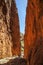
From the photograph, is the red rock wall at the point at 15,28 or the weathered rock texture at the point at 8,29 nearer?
the weathered rock texture at the point at 8,29

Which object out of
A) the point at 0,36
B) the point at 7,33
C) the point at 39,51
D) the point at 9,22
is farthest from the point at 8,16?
the point at 39,51

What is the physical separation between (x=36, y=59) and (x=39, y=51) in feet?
0.56

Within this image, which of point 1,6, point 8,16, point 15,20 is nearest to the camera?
point 1,6

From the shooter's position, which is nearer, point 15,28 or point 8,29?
point 8,29

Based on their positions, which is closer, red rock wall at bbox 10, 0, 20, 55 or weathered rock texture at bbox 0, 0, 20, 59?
weathered rock texture at bbox 0, 0, 20, 59

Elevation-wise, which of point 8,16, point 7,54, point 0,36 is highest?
point 8,16

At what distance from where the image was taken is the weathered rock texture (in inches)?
607

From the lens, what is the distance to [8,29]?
17.2 m

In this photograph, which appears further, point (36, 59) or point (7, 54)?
point (7, 54)

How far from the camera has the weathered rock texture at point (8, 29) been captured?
15.4 meters

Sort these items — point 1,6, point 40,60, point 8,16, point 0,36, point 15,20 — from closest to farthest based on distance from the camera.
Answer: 1. point 40,60
2. point 0,36
3. point 1,6
4. point 8,16
5. point 15,20

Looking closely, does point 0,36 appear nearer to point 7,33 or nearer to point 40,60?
point 7,33

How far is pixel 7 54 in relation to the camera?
1577cm

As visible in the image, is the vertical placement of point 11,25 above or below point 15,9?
below
